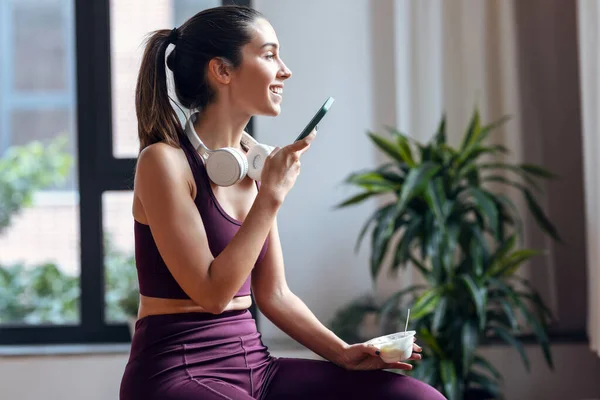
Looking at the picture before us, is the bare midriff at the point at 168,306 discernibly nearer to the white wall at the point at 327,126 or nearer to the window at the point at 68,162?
the window at the point at 68,162

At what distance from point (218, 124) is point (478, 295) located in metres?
1.34

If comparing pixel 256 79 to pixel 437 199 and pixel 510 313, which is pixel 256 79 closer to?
pixel 437 199

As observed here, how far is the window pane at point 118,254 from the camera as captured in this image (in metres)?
3.56

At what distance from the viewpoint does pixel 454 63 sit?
3326 millimetres

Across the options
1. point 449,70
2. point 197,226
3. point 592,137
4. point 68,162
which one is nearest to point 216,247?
point 197,226

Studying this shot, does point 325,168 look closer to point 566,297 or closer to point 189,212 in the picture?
point 566,297

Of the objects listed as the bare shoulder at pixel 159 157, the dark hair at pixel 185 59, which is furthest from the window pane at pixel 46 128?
the bare shoulder at pixel 159 157

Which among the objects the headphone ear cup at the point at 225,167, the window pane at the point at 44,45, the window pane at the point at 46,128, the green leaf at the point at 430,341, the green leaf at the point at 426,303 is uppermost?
the window pane at the point at 44,45

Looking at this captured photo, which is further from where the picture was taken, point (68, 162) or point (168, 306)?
point (68, 162)

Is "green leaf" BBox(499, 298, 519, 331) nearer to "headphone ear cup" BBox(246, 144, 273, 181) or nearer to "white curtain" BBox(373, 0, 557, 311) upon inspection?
"white curtain" BBox(373, 0, 557, 311)

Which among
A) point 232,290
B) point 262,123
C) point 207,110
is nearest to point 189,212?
point 232,290

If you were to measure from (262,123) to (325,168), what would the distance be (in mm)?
306

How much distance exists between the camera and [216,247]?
1.51 metres

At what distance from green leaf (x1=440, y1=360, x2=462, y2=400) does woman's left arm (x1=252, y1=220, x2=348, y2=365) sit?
1.16m
